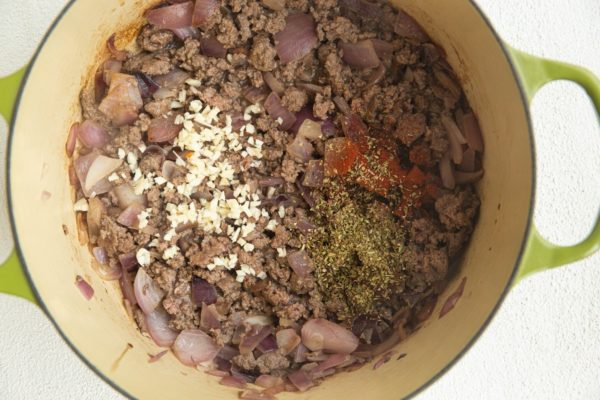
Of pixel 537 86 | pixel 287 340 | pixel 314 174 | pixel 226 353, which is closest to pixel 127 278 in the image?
pixel 226 353

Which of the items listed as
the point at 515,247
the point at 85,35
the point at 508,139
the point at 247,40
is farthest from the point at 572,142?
the point at 85,35

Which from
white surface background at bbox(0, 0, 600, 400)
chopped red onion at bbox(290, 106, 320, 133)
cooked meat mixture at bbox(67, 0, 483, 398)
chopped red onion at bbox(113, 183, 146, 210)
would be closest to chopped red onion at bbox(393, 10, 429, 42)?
cooked meat mixture at bbox(67, 0, 483, 398)

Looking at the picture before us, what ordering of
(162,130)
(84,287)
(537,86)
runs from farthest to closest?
(162,130)
(84,287)
(537,86)

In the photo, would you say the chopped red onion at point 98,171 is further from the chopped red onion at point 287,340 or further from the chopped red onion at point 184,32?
the chopped red onion at point 287,340

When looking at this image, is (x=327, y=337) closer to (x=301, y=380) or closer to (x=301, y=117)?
(x=301, y=380)

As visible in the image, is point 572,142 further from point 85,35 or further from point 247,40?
point 85,35

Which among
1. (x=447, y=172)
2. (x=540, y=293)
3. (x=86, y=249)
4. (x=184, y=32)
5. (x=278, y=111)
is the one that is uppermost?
(x=184, y=32)

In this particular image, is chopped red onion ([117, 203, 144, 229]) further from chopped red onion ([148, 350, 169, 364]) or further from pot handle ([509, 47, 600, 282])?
pot handle ([509, 47, 600, 282])
